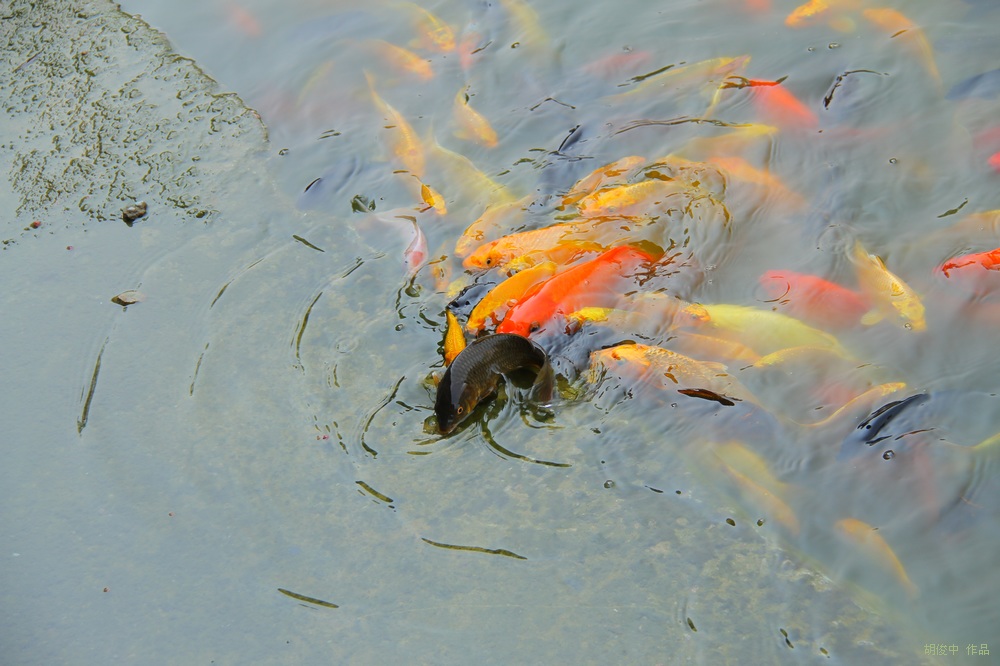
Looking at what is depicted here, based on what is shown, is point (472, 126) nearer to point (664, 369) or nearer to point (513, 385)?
point (513, 385)

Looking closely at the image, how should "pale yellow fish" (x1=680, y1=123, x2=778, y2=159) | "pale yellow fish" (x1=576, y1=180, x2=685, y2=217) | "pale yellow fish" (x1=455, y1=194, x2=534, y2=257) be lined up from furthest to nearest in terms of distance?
"pale yellow fish" (x1=680, y1=123, x2=778, y2=159) → "pale yellow fish" (x1=576, y1=180, x2=685, y2=217) → "pale yellow fish" (x1=455, y1=194, x2=534, y2=257)

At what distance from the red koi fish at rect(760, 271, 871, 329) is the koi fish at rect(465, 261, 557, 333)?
0.96 metres

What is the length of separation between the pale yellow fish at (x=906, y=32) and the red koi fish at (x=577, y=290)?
2.21 metres

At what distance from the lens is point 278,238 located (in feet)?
13.8

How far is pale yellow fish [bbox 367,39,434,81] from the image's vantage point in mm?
5352

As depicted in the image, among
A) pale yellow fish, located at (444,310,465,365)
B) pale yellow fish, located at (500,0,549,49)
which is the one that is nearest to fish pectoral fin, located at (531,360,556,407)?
pale yellow fish, located at (444,310,465,365)

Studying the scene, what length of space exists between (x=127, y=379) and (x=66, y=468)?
441 mm

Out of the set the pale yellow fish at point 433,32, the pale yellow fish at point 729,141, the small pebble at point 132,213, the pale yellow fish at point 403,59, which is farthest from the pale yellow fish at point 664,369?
the pale yellow fish at point 433,32

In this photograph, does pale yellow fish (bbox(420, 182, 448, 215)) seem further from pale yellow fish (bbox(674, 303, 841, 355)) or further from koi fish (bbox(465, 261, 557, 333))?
pale yellow fish (bbox(674, 303, 841, 355))

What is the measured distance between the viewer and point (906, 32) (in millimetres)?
5000

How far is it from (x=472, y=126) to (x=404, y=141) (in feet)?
1.26

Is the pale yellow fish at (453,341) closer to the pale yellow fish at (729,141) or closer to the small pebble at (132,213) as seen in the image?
the pale yellow fish at (729,141)

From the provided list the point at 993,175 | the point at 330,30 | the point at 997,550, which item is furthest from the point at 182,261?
the point at 993,175

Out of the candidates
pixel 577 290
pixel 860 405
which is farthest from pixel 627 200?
pixel 860 405
